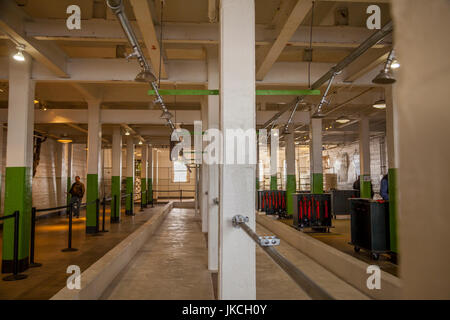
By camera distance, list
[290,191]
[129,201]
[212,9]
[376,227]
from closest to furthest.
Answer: [212,9]
[376,227]
[290,191]
[129,201]

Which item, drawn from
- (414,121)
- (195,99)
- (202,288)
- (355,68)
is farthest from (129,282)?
(195,99)

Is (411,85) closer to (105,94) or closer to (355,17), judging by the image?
→ (355,17)

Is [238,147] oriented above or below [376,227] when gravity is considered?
above

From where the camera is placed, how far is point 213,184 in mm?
5777

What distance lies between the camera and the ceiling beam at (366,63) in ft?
18.7

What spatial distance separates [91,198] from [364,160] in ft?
32.3

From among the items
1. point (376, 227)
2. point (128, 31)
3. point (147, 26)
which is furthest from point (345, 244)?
point (128, 31)

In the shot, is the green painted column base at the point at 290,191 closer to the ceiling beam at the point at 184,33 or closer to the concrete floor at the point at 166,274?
the concrete floor at the point at 166,274

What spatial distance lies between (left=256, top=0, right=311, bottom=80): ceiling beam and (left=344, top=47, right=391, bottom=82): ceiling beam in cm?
173

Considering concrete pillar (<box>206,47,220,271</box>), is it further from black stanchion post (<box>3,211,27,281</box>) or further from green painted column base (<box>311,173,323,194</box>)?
green painted column base (<box>311,173,323,194</box>)

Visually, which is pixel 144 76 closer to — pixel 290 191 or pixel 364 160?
pixel 290 191

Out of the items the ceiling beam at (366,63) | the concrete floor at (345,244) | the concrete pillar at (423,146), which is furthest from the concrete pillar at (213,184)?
the concrete pillar at (423,146)

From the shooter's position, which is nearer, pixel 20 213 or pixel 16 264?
pixel 16 264

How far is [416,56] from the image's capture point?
2.45ft
